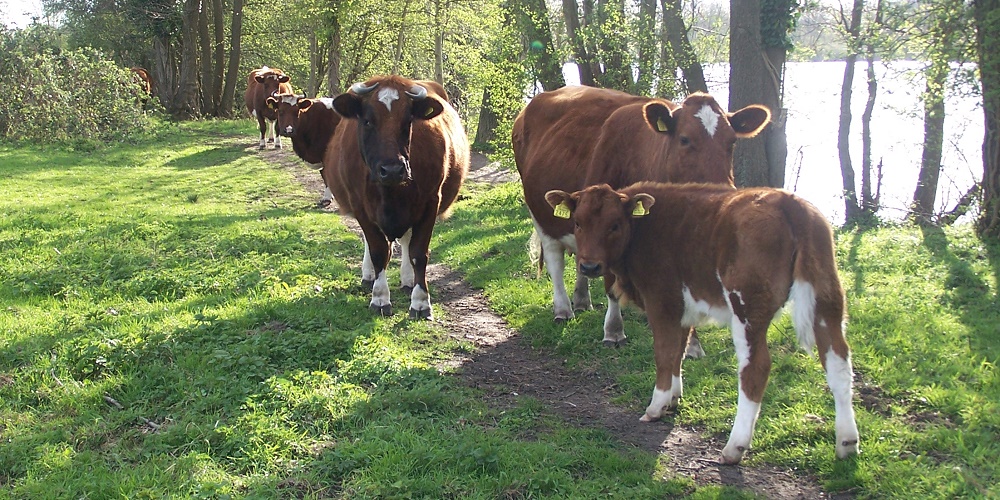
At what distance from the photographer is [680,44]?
577 inches

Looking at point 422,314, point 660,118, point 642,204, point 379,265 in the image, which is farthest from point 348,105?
point 642,204

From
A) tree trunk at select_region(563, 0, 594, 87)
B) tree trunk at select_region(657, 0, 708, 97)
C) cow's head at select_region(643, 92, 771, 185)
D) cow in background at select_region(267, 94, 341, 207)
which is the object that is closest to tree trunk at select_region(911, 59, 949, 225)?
tree trunk at select_region(657, 0, 708, 97)

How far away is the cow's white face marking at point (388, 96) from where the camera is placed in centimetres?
831

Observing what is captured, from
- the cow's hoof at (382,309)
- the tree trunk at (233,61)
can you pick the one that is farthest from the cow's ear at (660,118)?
the tree trunk at (233,61)

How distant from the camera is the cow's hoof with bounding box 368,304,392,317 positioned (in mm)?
8656

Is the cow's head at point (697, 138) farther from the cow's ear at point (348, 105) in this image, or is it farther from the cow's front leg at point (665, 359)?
the cow's ear at point (348, 105)

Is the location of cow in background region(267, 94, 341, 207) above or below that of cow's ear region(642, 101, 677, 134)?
below

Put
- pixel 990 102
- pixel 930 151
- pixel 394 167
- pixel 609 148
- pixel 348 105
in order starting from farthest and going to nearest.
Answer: pixel 930 151, pixel 990 102, pixel 348 105, pixel 609 148, pixel 394 167

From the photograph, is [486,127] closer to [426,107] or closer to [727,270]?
[426,107]

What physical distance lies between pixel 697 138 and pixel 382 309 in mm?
3637

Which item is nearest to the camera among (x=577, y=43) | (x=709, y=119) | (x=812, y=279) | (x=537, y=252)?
(x=812, y=279)

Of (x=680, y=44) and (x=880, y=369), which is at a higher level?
(x=680, y=44)

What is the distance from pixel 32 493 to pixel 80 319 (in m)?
3.47

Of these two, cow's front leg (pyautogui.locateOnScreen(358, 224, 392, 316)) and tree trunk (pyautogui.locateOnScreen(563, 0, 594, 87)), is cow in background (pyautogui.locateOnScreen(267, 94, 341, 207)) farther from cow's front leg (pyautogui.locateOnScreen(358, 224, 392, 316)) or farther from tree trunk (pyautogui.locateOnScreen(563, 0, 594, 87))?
cow's front leg (pyautogui.locateOnScreen(358, 224, 392, 316))
